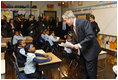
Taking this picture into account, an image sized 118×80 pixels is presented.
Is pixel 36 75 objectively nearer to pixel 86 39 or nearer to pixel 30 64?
pixel 30 64

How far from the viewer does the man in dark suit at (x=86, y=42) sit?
1869mm

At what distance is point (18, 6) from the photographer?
8594 millimetres

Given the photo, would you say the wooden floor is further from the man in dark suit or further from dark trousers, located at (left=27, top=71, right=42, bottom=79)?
the man in dark suit

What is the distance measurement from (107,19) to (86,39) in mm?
3849

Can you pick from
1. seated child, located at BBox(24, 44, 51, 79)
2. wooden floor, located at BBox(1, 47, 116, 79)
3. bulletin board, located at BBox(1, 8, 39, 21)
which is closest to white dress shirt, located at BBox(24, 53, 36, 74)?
seated child, located at BBox(24, 44, 51, 79)

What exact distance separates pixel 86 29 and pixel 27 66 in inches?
45.8

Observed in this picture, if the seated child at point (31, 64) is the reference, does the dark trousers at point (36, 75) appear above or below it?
below

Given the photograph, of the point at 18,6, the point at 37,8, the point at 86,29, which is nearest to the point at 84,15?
the point at 37,8

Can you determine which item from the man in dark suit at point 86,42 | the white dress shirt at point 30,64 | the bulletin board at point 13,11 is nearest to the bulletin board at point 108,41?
the man in dark suit at point 86,42

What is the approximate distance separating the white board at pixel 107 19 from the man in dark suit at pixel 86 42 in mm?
3399

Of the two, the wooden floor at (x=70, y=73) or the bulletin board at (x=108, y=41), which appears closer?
the wooden floor at (x=70, y=73)

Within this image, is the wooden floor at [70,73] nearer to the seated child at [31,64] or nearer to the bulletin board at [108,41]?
the seated child at [31,64]

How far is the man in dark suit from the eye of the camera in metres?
1.87

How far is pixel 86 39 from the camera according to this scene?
1.85 meters
